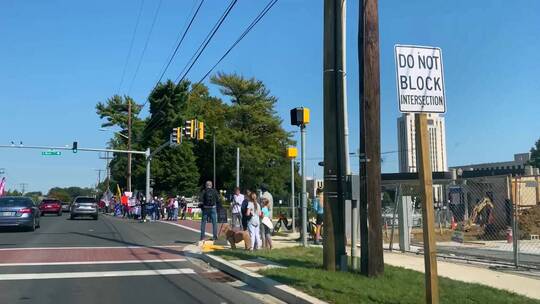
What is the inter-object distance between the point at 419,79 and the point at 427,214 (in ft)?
5.53

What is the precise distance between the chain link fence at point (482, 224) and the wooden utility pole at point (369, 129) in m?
3.83

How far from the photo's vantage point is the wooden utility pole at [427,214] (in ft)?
21.7

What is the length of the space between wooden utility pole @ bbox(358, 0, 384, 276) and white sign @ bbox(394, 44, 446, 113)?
2345 millimetres

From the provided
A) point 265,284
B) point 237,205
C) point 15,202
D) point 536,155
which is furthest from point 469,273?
point 536,155

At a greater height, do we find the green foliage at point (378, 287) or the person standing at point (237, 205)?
the person standing at point (237, 205)

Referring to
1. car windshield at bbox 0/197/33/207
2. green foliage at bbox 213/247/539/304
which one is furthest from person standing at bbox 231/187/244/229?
car windshield at bbox 0/197/33/207

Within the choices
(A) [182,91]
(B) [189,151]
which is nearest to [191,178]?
(B) [189,151]

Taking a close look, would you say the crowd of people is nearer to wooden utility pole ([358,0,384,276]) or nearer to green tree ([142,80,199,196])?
wooden utility pole ([358,0,384,276])

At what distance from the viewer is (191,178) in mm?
74562

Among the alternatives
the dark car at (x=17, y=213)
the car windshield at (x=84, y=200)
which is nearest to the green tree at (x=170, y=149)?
the car windshield at (x=84, y=200)

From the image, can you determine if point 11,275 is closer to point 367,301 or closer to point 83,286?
point 83,286

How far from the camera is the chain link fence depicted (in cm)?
1355

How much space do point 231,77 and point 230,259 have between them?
62.9 metres

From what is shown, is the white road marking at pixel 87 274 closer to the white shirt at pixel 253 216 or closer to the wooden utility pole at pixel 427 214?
the white shirt at pixel 253 216
